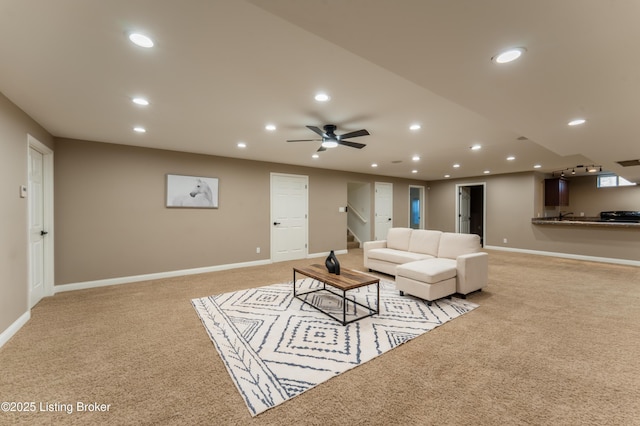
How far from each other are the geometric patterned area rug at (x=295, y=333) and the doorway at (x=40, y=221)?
2204 mm

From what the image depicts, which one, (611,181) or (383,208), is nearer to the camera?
(611,181)

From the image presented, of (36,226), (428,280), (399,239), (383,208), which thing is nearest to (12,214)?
(36,226)

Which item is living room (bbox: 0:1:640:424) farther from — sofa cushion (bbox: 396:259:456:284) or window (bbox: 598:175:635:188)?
sofa cushion (bbox: 396:259:456:284)

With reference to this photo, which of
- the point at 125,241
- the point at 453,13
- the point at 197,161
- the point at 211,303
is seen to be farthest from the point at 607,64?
the point at 125,241

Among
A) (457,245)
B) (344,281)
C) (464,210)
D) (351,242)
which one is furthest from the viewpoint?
(464,210)

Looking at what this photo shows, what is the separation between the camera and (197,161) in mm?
5285

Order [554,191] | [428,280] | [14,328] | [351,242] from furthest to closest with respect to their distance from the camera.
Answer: [351,242], [554,191], [428,280], [14,328]

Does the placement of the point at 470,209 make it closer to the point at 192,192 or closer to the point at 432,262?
the point at 432,262

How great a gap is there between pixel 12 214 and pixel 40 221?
4.24 feet

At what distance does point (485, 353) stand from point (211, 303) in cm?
319

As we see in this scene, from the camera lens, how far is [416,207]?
1080 centimetres

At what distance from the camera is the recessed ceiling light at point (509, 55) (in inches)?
61.3

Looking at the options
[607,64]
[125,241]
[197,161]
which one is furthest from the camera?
[197,161]

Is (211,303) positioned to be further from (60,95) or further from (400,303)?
(60,95)
